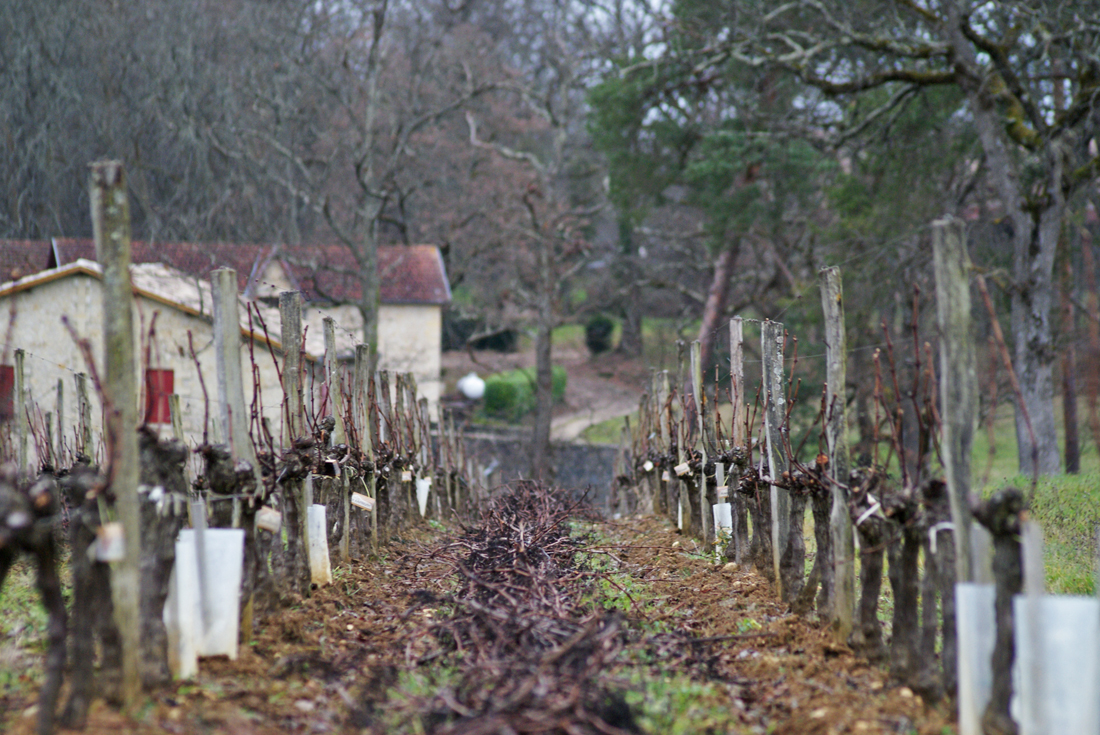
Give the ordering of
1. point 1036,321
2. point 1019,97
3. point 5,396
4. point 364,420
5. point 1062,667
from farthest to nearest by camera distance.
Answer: point 1019,97 → point 1036,321 → point 5,396 → point 364,420 → point 1062,667

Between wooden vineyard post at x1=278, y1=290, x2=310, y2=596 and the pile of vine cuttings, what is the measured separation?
248 mm

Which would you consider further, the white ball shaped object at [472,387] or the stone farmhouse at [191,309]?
the white ball shaped object at [472,387]

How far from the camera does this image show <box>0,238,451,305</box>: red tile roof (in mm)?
19859

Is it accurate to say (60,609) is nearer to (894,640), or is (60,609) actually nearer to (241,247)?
(894,640)

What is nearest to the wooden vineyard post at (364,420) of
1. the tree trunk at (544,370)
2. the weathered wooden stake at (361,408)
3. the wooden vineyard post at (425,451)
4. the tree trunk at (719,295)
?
the weathered wooden stake at (361,408)

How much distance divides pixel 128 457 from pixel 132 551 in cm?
40

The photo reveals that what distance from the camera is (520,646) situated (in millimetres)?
4602

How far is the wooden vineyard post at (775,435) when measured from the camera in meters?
6.15

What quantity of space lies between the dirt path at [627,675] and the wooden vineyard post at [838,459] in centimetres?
26

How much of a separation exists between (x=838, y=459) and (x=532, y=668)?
2.19 m

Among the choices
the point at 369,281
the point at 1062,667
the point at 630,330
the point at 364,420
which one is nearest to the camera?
the point at 1062,667

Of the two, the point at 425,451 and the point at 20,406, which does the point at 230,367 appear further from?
the point at 425,451

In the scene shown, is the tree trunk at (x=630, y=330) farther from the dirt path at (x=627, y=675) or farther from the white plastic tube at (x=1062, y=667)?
the white plastic tube at (x=1062, y=667)

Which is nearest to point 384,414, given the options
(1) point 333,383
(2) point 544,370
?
(1) point 333,383
